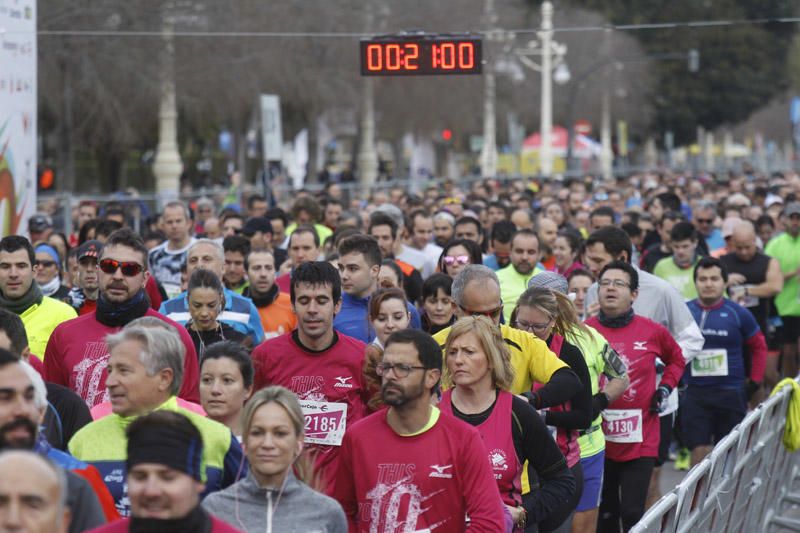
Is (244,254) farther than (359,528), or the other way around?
(244,254)

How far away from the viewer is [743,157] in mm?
102375

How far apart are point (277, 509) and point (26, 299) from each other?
3743 millimetres

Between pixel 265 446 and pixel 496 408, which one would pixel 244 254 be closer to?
pixel 496 408

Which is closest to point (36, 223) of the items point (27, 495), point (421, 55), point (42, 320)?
point (421, 55)

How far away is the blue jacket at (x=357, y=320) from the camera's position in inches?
335

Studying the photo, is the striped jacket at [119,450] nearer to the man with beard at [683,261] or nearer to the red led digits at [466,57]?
the man with beard at [683,261]

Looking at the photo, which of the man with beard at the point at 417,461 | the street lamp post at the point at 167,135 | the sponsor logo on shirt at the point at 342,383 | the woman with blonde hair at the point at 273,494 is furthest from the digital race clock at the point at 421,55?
the street lamp post at the point at 167,135

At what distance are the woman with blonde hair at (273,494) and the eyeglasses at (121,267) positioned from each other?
2395mm

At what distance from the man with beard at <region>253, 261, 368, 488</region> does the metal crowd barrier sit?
4.89 ft

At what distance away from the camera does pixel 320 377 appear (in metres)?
6.86

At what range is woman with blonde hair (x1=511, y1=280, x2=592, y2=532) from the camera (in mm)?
7242

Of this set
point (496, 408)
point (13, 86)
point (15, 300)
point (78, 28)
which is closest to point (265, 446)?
point (496, 408)

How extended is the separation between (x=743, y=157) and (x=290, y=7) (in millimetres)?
71575

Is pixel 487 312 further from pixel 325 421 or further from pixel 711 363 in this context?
pixel 711 363
